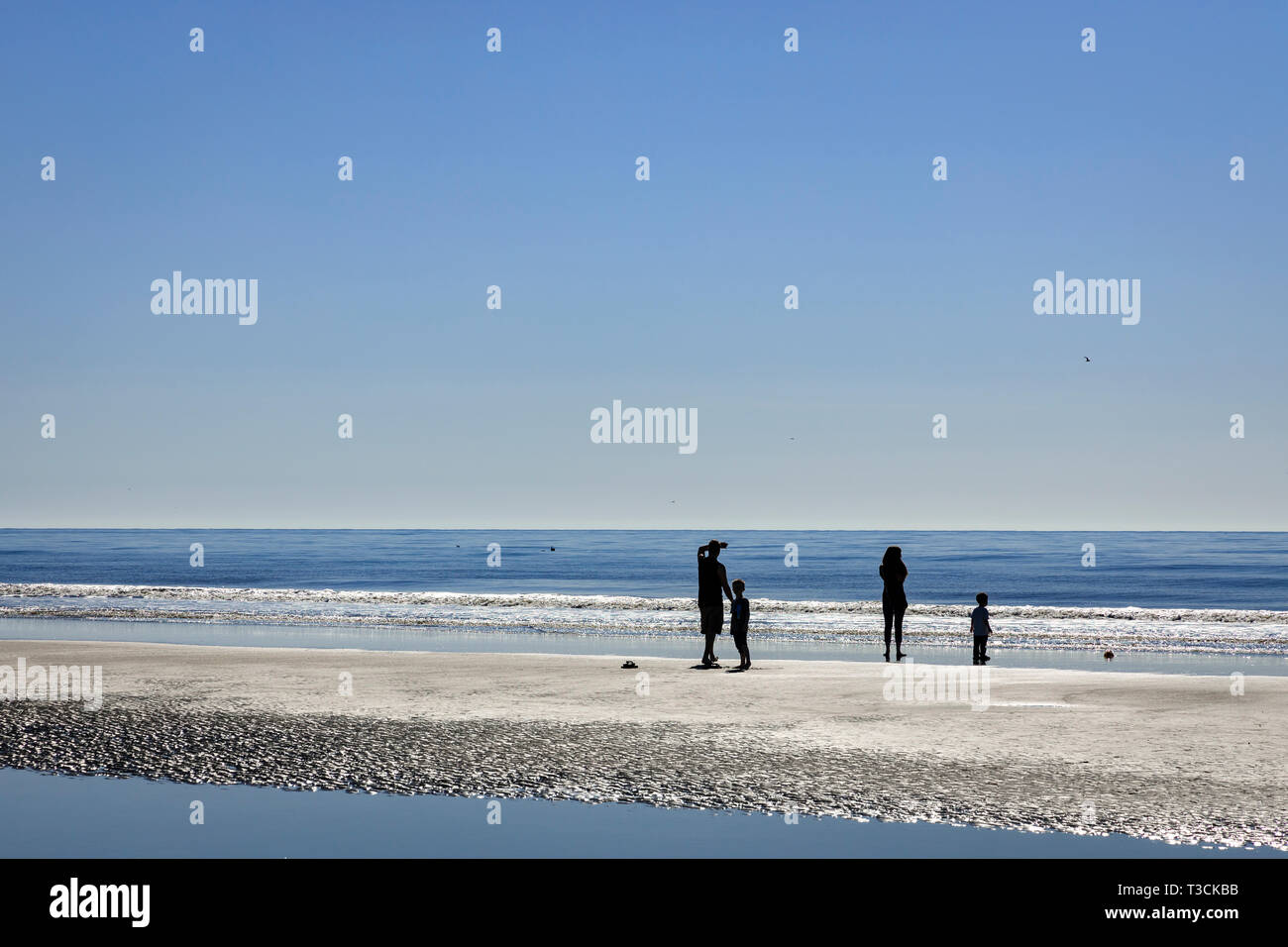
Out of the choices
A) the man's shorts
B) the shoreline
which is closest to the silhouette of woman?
the shoreline

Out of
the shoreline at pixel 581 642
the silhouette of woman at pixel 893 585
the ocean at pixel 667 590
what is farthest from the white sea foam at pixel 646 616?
the silhouette of woman at pixel 893 585

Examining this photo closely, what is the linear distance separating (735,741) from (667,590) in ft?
152

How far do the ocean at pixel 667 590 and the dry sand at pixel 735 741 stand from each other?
13.4 meters

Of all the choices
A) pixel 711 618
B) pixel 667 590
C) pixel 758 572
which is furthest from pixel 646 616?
pixel 758 572

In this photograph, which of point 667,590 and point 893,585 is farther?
point 667,590

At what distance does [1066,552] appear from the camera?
335ft

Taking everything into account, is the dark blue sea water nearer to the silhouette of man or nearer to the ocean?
the ocean

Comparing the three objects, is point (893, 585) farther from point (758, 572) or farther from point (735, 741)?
point (758, 572)

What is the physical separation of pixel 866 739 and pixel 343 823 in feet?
18.3

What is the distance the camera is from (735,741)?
11.4m

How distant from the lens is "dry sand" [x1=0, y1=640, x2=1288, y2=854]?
8.84 metres

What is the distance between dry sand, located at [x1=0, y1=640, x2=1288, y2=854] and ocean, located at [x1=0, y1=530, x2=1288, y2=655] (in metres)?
13.4
